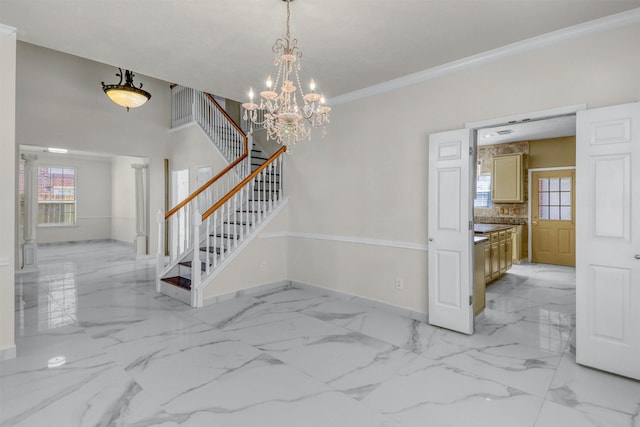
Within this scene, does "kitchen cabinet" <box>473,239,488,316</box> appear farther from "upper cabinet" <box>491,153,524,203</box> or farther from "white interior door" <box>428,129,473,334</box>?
"upper cabinet" <box>491,153,524,203</box>

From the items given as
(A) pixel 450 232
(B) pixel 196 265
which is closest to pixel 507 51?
(A) pixel 450 232

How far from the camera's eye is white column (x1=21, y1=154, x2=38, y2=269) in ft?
22.3

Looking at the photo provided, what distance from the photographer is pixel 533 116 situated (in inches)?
124

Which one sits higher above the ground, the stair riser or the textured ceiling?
the textured ceiling

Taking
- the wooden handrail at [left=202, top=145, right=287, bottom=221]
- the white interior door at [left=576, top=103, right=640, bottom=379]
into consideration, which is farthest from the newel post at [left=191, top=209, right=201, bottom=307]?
the white interior door at [left=576, top=103, right=640, bottom=379]

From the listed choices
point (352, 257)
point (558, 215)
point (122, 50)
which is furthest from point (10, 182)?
point (558, 215)

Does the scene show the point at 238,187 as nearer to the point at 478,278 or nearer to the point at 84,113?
the point at 478,278

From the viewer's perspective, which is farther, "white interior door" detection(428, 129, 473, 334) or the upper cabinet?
the upper cabinet

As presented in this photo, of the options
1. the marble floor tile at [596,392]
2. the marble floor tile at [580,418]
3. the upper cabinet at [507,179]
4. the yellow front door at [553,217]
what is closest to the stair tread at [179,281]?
the marble floor tile at [580,418]

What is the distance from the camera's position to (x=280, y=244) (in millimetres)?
5523

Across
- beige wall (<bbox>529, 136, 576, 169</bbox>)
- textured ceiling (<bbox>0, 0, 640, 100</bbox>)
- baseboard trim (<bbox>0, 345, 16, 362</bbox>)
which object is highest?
textured ceiling (<bbox>0, 0, 640, 100</bbox>)

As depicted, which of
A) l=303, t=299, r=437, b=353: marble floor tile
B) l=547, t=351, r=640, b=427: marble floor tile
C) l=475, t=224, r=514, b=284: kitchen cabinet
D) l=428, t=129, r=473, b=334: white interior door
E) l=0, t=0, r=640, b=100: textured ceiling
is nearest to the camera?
l=547, t=351, r=640, b=427: marble floor tile

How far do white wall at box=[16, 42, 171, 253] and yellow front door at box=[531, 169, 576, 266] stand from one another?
29.9 ft

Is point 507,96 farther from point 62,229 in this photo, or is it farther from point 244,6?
point 62,229
